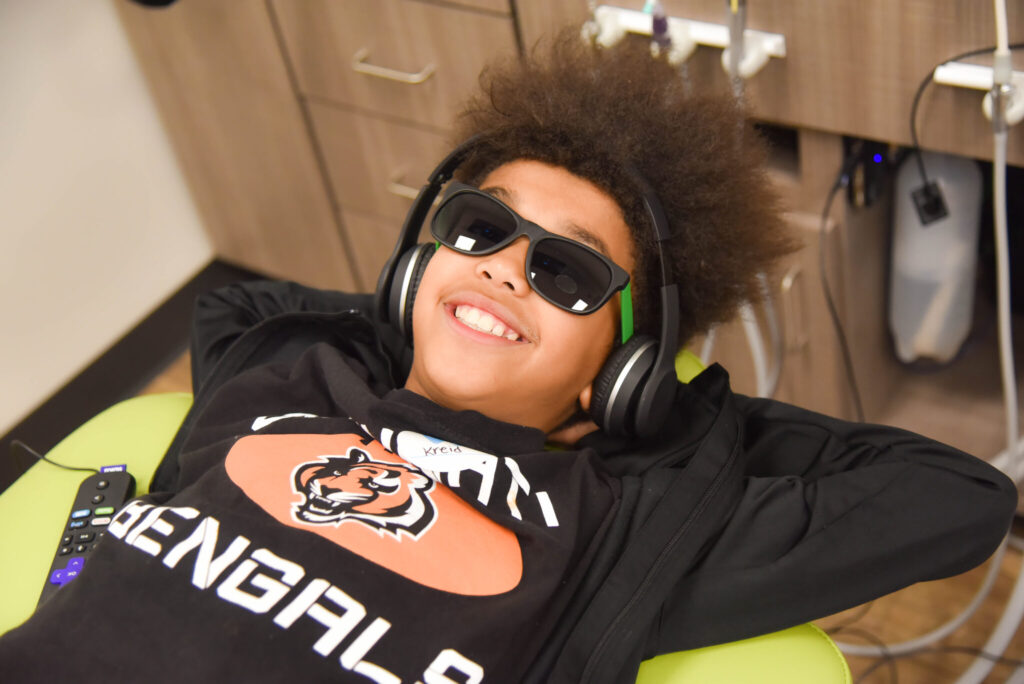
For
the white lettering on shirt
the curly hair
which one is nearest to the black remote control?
the white lettering on shirt

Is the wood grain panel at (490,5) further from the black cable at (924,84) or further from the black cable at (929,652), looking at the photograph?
the black cable at (929,652)

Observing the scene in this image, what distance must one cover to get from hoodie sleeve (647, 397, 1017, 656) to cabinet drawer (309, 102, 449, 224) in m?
1.00

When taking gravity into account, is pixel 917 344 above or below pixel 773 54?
below

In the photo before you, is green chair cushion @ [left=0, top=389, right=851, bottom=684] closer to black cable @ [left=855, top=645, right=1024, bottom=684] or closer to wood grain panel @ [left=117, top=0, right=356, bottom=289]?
black cable @ [left=855, top=645, right=1024, bottom=684]

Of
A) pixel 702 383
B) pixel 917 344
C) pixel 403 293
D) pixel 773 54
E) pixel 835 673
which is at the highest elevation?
pixel 773 54

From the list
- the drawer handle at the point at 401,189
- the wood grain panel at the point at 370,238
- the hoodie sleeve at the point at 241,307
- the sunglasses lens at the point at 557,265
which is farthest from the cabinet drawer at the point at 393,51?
the sunglasses lens at the point at 557,265

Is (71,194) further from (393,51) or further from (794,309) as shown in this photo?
(794,309)

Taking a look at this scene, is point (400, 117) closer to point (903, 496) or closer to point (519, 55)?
point (519, 55)

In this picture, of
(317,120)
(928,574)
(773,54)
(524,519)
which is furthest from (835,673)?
(317,120)

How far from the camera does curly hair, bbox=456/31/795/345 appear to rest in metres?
1.21

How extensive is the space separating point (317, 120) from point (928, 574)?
142cm

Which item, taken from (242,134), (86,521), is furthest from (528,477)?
(242,134)

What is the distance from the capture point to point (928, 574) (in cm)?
103

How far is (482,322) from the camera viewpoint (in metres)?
1.20
